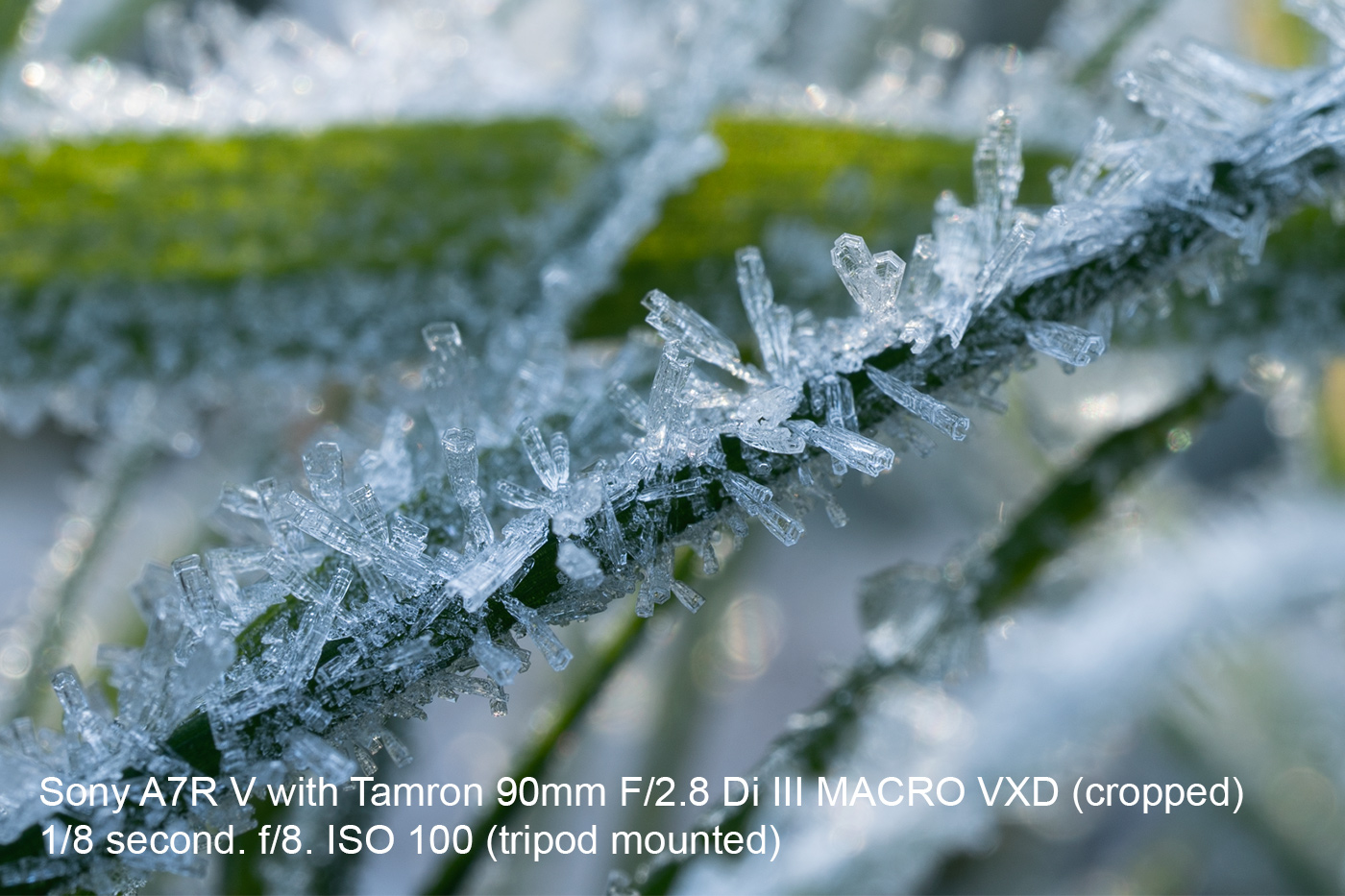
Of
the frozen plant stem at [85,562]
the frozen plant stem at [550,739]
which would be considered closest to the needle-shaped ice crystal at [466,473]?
the frozen plant stem at [550,739]

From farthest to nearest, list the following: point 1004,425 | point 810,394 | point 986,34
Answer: point 986,34, point 1004,425, point 810,394

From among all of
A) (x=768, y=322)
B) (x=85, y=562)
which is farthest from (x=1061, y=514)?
(x=85, y=562)

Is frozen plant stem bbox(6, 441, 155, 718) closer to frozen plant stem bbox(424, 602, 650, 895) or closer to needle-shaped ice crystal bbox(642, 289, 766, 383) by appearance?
frozen plant stem bbox(424, 602, 650, 895)

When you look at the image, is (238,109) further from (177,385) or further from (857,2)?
(857,2)

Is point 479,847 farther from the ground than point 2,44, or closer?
closer

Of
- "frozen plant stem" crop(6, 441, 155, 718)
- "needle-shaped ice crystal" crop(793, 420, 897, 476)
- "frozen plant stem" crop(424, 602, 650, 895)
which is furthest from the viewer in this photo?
"frozen plant stem" crop(6, 441, 155, 718)

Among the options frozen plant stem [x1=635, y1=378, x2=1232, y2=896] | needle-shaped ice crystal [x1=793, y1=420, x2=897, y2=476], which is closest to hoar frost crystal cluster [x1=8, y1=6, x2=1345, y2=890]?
needle-shaped ice crystal [x1=793, y1=420, x2=897, y2=476]

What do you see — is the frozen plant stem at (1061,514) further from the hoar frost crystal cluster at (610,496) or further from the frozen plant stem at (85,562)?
the frozen plant stem at (85,562)

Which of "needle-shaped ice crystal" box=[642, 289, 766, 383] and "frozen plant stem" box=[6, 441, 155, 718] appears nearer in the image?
"needle-shaped ice crystal" box=[642, 289, 766, 383]

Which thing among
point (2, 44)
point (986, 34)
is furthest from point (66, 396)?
point (986, 34)
